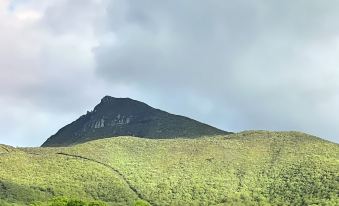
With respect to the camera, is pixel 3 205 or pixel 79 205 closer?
pixel 79 205

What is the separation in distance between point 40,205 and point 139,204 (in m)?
27.1

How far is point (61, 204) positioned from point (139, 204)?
69.1 ft

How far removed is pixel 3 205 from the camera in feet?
629

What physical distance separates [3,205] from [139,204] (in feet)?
132

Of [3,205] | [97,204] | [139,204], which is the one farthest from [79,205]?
[3,205]

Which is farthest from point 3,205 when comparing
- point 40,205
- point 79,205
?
point 79,205

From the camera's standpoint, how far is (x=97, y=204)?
6860 inches

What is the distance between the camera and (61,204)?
17612 cm

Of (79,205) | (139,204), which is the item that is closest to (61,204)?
(79,205)

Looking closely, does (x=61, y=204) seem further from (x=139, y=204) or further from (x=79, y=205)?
(x=139, y=204)

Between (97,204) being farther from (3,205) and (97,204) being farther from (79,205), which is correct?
(3,205)

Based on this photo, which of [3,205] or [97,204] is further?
[3,205]

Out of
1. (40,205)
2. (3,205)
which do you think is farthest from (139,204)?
(3,205)

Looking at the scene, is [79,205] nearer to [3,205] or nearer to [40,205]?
[40,205]
